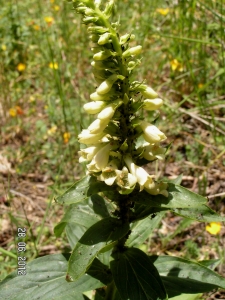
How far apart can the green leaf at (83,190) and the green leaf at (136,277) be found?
571 mm

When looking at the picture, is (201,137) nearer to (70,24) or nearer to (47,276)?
(47,276)

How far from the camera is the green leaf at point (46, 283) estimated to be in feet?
8.53

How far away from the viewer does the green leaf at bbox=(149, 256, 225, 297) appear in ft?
8.59

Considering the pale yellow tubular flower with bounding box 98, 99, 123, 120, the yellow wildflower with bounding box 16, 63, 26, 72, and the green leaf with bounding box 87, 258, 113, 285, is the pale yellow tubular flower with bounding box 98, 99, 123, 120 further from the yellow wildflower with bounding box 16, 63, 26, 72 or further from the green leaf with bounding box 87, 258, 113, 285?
the yellow wildflower with bounding box 16, 63, 26, 72

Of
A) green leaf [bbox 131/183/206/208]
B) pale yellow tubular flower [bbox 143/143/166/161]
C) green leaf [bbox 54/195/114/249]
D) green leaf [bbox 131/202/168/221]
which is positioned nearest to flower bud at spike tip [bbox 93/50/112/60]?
pale yellow tubular flower [bbox 143/143/166/161]

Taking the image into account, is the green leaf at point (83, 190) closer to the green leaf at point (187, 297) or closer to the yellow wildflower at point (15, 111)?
the green leaf at point (187, 297)

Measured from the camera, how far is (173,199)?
2309mm

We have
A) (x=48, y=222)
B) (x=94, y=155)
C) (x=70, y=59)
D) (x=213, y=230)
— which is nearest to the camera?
(x=94, y=155)

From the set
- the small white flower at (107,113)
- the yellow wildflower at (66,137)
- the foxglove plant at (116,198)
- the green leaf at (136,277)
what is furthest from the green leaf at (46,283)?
the yellow wildflower at (66,137)

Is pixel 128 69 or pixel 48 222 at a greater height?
pixel 128 69

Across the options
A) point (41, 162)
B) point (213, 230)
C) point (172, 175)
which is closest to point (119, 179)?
point (213, 230)

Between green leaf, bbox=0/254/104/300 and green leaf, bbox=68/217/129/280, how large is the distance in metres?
0.45

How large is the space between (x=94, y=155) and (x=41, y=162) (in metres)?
2.54

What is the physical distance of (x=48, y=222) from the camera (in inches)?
160
